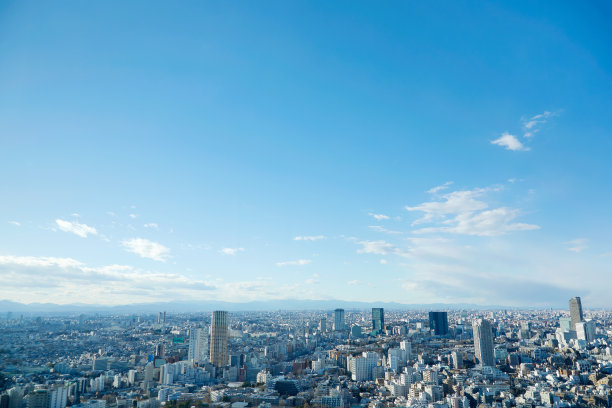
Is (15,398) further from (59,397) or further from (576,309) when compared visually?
(576,309)

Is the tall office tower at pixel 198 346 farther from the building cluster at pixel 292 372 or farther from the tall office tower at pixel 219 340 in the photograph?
the tall office tower at pixel 219 340

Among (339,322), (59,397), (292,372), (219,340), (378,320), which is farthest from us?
(339,322)

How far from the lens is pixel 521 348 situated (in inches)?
1103

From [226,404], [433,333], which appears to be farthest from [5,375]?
[433,333]

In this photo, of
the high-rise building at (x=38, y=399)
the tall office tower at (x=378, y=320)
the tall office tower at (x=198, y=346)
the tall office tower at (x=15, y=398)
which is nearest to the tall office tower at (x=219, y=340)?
the tall office tower at (x=198, y=346)

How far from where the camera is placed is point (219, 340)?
87.1ft

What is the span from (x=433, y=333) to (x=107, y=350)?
2756cm

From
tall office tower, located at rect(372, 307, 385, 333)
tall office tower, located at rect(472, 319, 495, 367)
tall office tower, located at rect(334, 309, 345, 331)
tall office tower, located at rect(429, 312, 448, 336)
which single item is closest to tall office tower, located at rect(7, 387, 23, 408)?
tall office tower, located at rect(472, 319, 495, 367)

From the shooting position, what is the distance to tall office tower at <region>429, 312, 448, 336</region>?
40469 millimetres

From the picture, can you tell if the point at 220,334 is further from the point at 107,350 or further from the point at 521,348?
the point at 521,348

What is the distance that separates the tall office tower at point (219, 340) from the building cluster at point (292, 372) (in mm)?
67

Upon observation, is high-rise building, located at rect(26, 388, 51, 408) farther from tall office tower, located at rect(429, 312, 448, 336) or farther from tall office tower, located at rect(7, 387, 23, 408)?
tall office tower, located at rect(429, 312, 448, 336)

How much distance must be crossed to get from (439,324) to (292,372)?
23018 mm

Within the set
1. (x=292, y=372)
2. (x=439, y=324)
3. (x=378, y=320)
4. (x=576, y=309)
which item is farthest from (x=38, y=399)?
(x=576, y=309)
